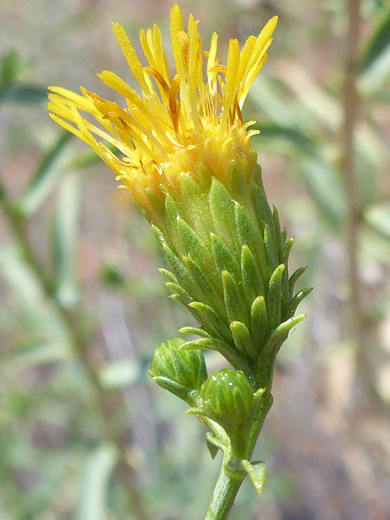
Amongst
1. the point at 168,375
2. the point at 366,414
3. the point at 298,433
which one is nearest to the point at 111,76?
the point at 168,375

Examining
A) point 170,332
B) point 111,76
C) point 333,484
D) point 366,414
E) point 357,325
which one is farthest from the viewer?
point 333,484

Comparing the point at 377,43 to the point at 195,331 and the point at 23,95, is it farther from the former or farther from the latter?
the point at 195,331

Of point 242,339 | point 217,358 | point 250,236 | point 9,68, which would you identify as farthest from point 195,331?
point 9,68

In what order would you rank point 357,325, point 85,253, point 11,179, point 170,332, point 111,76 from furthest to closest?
point 11,179 < point 85,253 < point 170,332 < point 357,325 < point 111,76

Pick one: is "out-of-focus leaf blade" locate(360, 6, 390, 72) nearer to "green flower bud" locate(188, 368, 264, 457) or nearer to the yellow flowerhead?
the yellow flowerhead

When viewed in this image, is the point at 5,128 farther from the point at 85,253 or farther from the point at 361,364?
the point at 361,364

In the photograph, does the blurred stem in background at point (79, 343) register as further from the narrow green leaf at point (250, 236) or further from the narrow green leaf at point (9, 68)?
the narrow green leaf at point (250, 236)

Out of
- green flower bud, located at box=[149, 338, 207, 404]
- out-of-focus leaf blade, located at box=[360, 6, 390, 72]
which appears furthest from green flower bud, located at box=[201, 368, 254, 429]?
out-of-focus leaf blade, located at box=[360, 6, 390, 72]
